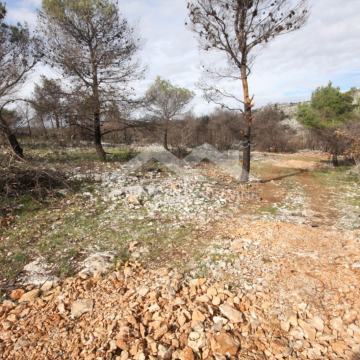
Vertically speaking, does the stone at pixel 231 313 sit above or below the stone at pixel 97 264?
below

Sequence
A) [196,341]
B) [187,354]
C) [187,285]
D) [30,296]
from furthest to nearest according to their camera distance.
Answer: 1. [187,285]
2. [30,296]
3. [196,341]
4. [187,354]

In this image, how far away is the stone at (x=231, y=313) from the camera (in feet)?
10.8

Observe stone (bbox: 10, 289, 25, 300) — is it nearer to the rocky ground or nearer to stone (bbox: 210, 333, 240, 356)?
the rocky ground

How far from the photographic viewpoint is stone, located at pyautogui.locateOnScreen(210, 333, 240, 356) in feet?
9.43

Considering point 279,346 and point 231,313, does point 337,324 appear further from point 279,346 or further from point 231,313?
point 231,313

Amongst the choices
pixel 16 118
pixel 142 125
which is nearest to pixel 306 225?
pixel 142 125

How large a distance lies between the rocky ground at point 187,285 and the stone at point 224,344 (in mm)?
11

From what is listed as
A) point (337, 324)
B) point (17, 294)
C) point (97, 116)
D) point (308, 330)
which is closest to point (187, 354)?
point (308, 330)

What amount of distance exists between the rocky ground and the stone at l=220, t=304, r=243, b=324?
0.01m

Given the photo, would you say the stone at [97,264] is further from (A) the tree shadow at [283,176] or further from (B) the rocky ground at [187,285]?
(A) the tree shadow at [283,176]

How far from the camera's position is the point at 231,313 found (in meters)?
3.37

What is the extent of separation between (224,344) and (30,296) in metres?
2.65

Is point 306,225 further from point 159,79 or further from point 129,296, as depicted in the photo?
point 159,79

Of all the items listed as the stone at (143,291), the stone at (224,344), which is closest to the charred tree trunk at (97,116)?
the stone at (143,291)
